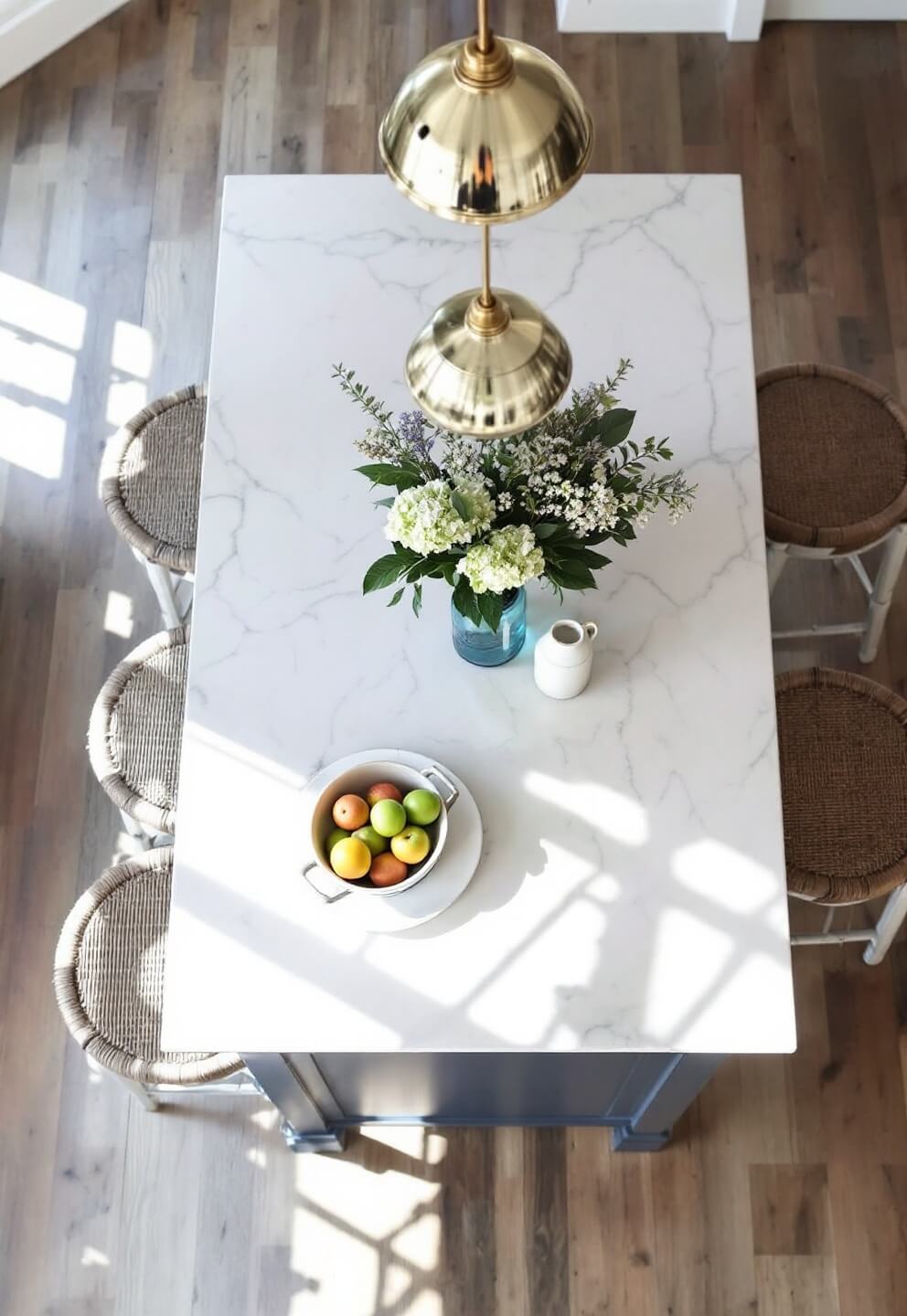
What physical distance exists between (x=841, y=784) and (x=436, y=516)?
1047 millimetres

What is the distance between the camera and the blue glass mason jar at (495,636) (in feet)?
6.20

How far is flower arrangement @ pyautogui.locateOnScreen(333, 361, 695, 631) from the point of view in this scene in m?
1.64

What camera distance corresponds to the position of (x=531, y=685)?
199 centimetres

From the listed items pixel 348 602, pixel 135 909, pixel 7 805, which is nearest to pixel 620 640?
pixel 348 602

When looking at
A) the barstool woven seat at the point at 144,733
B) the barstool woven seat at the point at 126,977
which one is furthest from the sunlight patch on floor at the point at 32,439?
the barstool woven seat at the point at 126,977

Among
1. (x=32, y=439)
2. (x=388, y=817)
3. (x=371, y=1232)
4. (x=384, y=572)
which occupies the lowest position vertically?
(x=371, y=1232)

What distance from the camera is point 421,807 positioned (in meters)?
1.78

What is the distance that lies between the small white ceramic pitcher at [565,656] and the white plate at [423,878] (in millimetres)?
210

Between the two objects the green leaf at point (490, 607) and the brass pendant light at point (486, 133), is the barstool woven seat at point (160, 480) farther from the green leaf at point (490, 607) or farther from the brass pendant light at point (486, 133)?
the brass pendant light at point (486, 133)

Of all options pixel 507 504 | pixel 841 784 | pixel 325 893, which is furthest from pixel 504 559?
pixel 841 784

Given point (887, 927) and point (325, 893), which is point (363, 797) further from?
point (887, 927)

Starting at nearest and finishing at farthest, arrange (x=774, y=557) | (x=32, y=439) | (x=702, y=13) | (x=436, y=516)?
(x=436, y=516) < (x=774, y=557) < (x=32, y=439) < (x=702, y=13)

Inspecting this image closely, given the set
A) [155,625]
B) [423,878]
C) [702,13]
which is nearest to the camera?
[423,878]

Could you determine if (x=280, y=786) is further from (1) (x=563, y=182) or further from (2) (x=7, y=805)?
(2) (x=7, y=805)
